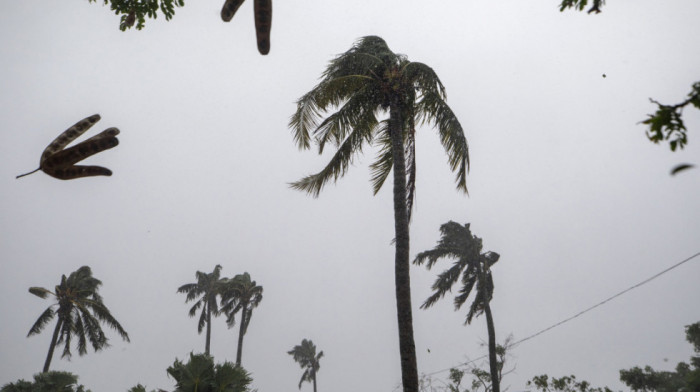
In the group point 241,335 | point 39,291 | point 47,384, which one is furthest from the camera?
point 241,335

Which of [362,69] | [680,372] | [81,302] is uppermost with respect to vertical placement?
[362,69]

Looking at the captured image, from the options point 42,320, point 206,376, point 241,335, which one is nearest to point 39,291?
point 42,320

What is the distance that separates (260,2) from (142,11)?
2834 mm

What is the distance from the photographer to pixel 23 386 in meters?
15.9

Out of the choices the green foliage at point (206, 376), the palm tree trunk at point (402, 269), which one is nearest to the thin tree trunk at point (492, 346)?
the green foliage at point (206, 376)

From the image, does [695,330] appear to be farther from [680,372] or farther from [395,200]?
[395,200]

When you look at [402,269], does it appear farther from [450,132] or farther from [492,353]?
[492,353]

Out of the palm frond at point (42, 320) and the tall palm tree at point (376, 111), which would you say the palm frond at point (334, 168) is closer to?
the tall palm tree at point (376, 111)

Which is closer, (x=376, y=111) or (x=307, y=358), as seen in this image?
(x=376, y=111)

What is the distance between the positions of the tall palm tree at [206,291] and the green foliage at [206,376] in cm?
2262

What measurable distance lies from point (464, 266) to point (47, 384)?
20306 millimetres

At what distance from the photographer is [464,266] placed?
21.4 m

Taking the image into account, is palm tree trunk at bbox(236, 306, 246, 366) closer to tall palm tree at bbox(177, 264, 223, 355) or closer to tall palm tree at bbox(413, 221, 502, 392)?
tall palm tree at bbox(177, 264, 223, 355)

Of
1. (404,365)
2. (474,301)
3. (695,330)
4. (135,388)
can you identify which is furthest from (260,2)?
(695,330)
